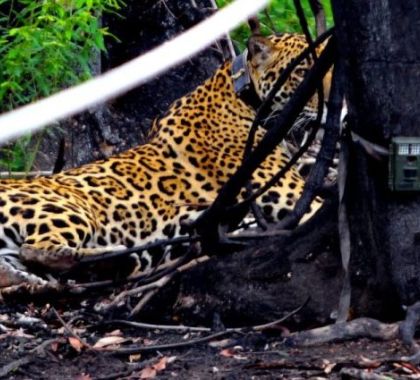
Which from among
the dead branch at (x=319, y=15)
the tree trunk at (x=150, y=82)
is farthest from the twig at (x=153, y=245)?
the tree trunk at (x=150, y=82)

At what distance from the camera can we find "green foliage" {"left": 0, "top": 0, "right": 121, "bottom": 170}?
786 centimetres

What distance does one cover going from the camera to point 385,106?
425 centimetres

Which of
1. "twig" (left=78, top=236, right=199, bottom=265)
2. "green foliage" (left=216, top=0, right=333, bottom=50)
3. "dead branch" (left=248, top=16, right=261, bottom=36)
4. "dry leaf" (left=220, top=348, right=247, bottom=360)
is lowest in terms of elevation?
"dry leaf" (left=220, top=348, right=247, bottom=360)

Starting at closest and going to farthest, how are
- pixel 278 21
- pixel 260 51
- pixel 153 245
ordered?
pixel 153 245 < pixel 260 51 < pixel 278 21

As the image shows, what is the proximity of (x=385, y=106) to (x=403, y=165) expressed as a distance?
0.22 metres

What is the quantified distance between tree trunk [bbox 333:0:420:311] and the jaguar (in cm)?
253

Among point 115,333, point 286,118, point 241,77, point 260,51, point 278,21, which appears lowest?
point 115,333

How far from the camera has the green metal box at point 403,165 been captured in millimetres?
4195

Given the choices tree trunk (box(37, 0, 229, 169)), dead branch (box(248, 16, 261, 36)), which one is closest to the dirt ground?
dead branch (box(248, 16, 261, 36))

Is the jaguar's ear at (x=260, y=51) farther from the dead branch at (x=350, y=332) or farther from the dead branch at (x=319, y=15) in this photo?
the dead branch at (x=350, y=332)

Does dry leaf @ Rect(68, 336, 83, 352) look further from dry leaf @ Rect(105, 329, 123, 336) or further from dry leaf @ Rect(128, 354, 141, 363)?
dry leaf @ Rect(105, 329, 123, 336)

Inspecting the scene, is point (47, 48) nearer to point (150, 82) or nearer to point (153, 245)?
point (150, 82)

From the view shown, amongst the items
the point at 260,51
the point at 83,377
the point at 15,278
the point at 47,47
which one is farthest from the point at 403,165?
the point at 47,47

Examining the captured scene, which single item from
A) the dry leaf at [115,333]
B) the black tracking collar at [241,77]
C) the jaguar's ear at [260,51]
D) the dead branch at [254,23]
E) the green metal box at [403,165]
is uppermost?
the dead branch at [254,23]
